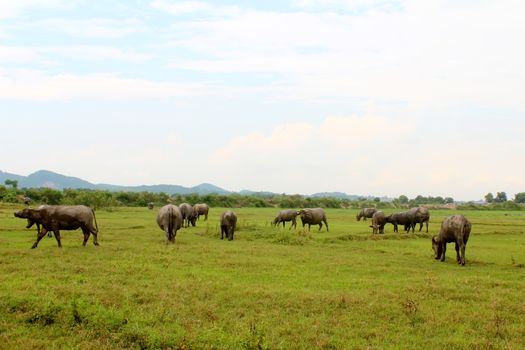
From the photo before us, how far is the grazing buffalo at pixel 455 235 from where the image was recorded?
1705 cm

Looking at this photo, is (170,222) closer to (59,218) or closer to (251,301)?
(59,218)

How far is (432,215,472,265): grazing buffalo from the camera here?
17047mm

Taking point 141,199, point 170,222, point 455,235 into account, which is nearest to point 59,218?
point 170,222

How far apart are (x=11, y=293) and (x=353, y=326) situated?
23.6 feet

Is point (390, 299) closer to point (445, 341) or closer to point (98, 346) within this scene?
point (445, 341)

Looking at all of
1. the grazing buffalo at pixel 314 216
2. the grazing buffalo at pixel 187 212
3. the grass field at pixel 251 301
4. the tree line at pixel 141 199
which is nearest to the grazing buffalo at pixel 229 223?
the grass field at pixel 251 301

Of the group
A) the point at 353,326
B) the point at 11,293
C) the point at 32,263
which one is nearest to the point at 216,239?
the point at 32,263

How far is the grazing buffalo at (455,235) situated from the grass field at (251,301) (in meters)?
0.66

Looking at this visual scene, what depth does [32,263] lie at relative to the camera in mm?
14383

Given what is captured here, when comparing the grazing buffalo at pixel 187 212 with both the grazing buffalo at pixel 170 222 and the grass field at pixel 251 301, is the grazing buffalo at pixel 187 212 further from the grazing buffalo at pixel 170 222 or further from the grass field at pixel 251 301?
the grass field at pixel 251 301

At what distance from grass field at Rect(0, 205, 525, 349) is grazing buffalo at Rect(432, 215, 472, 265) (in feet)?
2.18

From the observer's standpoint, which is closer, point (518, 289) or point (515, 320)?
point (515, 320)

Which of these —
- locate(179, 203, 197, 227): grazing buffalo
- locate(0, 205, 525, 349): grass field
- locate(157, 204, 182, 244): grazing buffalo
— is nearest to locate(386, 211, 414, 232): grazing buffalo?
locate(179, 203, 197, 227): grazing buffalo

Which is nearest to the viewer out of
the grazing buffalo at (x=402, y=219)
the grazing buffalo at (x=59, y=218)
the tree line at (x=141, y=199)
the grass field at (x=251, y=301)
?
the grass field at (x=251, y=301)
